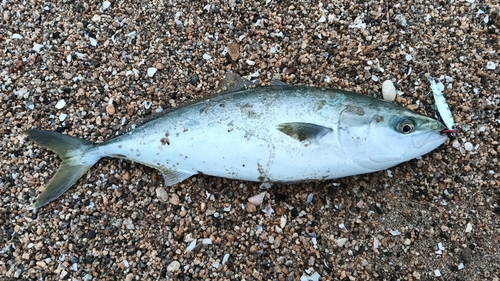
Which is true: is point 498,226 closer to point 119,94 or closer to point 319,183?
point 319,183

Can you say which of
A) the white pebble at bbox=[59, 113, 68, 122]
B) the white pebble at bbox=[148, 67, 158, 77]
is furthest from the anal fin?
the white pebble at bbox=[59, 113, 68, 122]

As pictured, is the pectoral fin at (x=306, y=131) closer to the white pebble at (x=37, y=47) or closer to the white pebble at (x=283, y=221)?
the white pebble at (x=283, y=221)

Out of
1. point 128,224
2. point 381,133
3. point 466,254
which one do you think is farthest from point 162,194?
point 466,254

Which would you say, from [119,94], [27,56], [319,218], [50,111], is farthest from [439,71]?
[27,56]

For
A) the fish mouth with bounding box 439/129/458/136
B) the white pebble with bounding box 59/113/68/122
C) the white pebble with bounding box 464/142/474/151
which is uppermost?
the fish mouth with bounding box 439/129/458/136

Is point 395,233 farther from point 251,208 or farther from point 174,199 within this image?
point 174,199

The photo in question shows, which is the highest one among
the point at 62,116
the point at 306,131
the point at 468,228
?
the point at 306,131

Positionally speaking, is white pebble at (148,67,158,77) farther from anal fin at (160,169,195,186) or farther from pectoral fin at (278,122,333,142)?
pectoral fin at (278,122,333,142)

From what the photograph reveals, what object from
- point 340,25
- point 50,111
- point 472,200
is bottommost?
point 472,200
